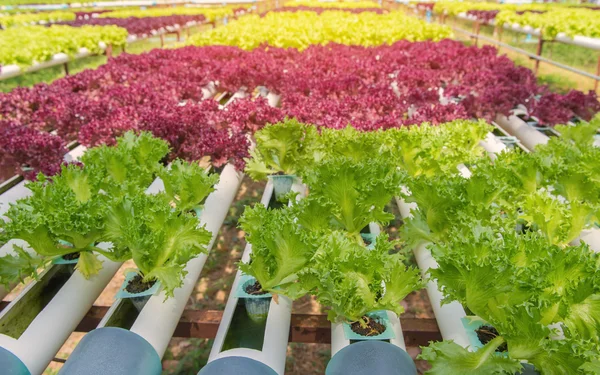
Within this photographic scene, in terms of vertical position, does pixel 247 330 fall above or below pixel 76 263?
below

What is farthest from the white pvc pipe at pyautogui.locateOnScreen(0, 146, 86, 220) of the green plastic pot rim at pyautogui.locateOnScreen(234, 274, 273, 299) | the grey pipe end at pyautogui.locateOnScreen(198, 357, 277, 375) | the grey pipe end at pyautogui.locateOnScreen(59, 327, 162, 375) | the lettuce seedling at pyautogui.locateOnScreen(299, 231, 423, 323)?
the lettuce seedling at pyautogui.locateOnScreen(299, 231, 423, 323)

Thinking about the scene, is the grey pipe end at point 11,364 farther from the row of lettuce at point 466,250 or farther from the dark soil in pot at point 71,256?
the row of lettuce at point 466,250

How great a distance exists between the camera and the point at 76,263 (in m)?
2.87

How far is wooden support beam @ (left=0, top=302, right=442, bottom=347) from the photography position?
259cm

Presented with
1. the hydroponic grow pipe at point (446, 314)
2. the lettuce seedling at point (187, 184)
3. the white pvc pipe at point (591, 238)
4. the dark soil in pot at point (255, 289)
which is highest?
the lettuce seedling at point (187, 184)

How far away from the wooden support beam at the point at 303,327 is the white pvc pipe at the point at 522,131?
129 inches

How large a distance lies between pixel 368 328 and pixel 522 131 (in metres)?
4.14

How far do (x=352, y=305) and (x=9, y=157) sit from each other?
131 inches

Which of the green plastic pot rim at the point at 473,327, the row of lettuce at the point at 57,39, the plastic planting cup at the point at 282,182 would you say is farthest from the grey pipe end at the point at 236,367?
the row of lettuce at the point at 57,39

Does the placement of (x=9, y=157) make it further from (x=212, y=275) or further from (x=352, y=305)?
Result: (x=352, y=305)

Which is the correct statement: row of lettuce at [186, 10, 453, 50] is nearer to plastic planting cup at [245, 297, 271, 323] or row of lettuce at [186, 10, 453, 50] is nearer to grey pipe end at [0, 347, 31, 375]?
plastic planting cup at [245, 297, 271, 323]

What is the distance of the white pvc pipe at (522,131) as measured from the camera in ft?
16.9

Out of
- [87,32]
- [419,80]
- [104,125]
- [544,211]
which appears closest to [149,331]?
[544,211]

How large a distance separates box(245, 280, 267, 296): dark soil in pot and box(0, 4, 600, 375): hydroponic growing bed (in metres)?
0.01
